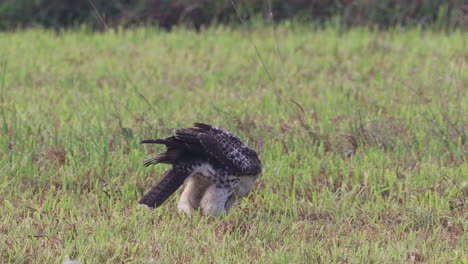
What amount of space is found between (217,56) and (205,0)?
1934 millimetres

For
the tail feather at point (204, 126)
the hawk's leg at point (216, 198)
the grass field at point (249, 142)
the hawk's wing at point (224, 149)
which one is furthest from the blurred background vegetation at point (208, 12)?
the hawk's leg at point (216, 198)

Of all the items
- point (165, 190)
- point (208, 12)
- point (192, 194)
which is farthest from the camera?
point (208, 12)

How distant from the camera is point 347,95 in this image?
325 inches

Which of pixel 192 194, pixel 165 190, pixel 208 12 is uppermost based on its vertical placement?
pixel 165 190

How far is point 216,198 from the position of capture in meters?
5.18

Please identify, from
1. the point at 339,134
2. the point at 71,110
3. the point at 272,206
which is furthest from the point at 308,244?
the point at 71,110

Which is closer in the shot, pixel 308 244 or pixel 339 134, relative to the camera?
pixel 308 244

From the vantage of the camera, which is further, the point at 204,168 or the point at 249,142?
the point at 249,142

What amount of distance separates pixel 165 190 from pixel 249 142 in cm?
186

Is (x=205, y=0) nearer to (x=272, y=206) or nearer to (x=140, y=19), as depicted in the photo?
(x=140, y=19)

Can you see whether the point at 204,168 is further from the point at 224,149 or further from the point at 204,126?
the point at 204,126

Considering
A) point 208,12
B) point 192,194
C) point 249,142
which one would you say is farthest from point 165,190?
point 208,12

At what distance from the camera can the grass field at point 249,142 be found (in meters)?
A: 4.86

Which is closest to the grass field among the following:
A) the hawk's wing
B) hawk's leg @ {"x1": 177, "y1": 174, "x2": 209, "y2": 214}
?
hawk's leg @ {"x1": 177, "y1": 174, "x2": 209, "y2": 214}
